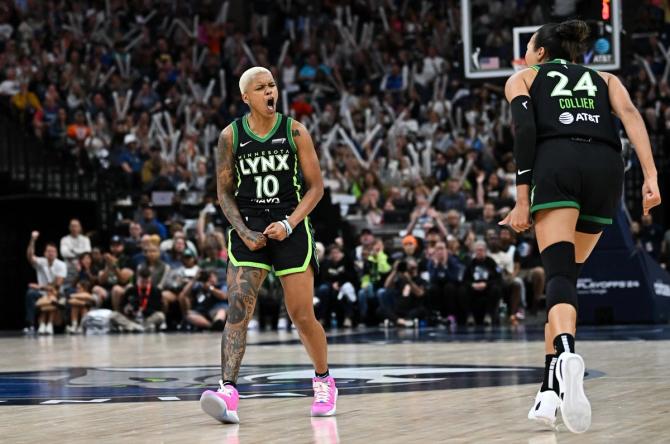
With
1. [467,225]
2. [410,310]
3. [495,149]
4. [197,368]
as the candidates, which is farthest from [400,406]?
[495,149]

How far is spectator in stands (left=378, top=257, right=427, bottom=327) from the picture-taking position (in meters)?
→ 19.6

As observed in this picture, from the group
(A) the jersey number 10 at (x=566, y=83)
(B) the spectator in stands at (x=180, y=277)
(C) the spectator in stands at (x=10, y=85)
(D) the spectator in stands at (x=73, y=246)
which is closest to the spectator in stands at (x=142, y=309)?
(B) the spectator in stands at (x=180, y=277)

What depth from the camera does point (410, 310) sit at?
1970 cm

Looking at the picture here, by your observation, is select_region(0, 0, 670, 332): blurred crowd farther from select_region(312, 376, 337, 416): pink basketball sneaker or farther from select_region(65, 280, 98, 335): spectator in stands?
select_region(312, 376, 337, 416): pink basketball sneaker

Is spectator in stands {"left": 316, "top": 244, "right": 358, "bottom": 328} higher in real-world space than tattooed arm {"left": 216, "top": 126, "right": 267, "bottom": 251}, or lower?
lower

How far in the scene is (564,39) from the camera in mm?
6500

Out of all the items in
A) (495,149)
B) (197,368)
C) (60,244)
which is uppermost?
(495,149)

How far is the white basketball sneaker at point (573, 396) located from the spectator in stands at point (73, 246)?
16.9 m

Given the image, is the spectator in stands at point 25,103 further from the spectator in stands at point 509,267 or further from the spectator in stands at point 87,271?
the spectator in stands at point 509,267

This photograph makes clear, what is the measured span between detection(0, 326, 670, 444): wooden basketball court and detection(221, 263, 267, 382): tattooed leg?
0.32 metres

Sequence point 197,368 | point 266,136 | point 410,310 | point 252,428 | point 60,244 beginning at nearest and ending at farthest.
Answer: point 252,428 → point 266,136 → point 197,368 → point 410,310 → point 60,244

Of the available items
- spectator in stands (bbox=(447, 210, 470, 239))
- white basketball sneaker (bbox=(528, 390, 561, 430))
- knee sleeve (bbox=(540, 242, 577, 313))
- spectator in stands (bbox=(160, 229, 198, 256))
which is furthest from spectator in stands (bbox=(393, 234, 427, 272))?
white basketball sneaker (bbox=(528, 390, 561, 430))

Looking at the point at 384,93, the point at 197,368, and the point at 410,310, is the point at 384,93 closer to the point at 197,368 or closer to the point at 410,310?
the point at 410,310

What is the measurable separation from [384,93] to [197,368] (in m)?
16.1
